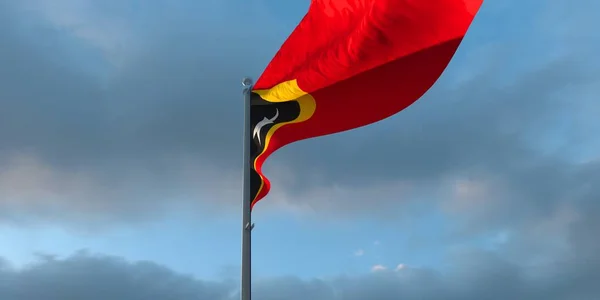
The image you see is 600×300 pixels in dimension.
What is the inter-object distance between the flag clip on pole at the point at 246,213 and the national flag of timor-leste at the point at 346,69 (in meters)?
0.40

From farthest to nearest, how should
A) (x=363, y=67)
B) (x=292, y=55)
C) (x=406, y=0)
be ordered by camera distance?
(x=292, y=55) < (x=363, y=67) < (x=406, y=0)

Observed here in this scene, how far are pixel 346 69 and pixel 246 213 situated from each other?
12.6 ft

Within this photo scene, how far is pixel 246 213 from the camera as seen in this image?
1606cm

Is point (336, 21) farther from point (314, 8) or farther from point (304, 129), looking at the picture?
point (304, 129)

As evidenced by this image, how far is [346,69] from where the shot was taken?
16094 millimetres

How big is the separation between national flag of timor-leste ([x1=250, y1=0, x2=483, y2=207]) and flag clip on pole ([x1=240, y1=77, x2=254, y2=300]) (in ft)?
1.32

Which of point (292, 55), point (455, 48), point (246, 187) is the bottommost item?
point (246, 187)

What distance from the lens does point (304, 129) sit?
17.9m

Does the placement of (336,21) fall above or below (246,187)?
above

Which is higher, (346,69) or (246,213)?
(346,69)

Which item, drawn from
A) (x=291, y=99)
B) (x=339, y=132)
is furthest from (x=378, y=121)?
(x=291, y=99)

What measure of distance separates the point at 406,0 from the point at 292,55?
A: 12.0 feet

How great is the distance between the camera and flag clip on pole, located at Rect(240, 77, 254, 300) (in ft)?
50.3

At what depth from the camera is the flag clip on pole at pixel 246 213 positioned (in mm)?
15328
